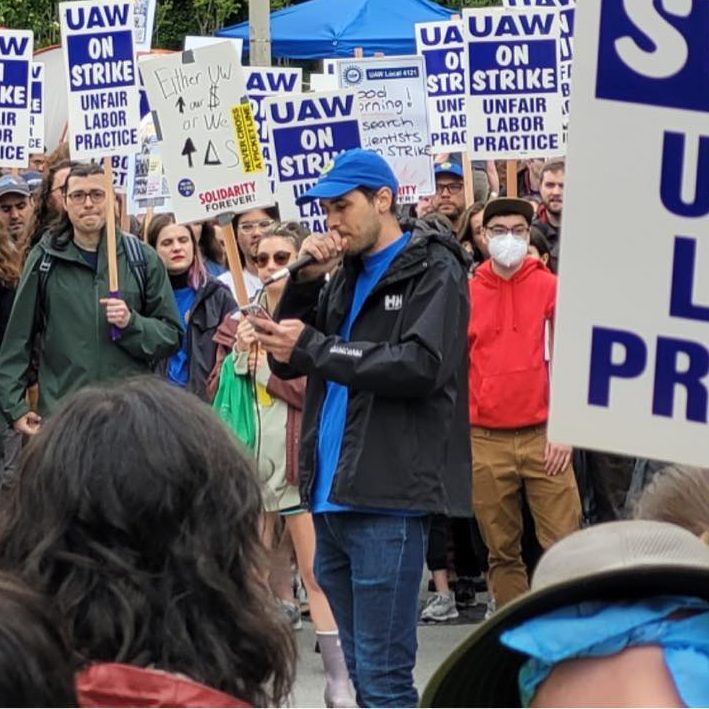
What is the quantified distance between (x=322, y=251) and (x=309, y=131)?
11.0 feet

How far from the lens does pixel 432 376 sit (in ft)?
17.3

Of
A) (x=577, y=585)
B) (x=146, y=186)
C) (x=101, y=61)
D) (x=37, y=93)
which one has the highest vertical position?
(x=577, y=585)

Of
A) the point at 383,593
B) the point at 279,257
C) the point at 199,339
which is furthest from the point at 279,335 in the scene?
the point at 199,339

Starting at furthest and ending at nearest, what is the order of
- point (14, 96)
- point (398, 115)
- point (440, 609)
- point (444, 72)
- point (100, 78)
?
point (444, 72) < point (14, 96) < point (398, 115) < point (100, 78) < point (440, 609)

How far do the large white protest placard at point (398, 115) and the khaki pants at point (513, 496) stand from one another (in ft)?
10.3

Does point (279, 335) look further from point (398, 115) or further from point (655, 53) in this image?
point (398, 115)

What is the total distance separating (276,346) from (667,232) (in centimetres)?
327

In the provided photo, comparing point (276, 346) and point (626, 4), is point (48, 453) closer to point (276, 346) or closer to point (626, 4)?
point (626, 4)

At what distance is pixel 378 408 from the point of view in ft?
17.4

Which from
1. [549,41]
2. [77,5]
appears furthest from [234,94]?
[549,41]

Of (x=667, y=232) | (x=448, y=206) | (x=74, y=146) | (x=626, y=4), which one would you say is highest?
(x=626, y=4)

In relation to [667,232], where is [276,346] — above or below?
below

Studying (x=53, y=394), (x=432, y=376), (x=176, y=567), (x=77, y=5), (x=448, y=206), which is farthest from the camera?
(x=448, y=206)

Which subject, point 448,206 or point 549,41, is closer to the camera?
point 549,41
